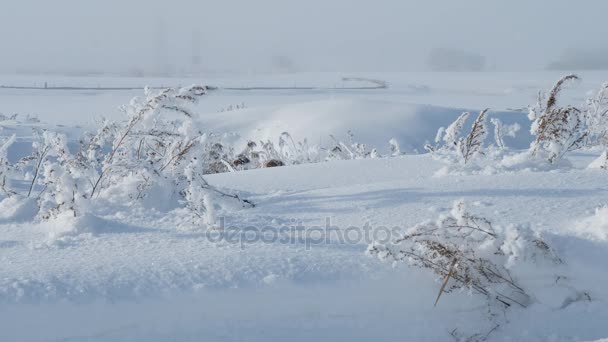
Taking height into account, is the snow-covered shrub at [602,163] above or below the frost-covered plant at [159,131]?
below

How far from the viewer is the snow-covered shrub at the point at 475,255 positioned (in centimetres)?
219

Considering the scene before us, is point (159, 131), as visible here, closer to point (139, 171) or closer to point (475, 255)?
point (139, 171)

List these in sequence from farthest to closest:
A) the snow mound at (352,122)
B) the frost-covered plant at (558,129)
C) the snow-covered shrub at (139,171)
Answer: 1. the snow mound at (352,122)
2. the frost-covered plant at (558,129)
3. the snow-covered shrub at (139,171)

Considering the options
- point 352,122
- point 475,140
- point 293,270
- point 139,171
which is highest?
point 352,122

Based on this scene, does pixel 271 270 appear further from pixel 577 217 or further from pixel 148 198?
pixel 577 217

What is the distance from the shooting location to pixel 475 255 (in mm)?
2254

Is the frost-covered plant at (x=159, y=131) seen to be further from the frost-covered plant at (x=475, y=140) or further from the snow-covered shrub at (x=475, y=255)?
the frost-covered plant at (x=475, y=140)

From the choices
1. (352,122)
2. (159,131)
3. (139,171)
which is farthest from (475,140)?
(352,122)

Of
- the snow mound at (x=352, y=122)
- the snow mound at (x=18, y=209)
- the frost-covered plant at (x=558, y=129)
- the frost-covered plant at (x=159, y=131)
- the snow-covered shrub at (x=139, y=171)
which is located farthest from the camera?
the snow mound at (x=352, y=122)

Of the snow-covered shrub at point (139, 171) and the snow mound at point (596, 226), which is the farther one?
the snow-covered shrub at point (139, 171)

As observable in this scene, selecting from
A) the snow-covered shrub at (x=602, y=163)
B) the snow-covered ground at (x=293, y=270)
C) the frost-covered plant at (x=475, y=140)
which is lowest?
the snow-covered ground at (x=293, y=270)

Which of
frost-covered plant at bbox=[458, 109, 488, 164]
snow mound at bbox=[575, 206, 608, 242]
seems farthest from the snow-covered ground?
frost-covered plant at bbox=[458, 109, 488, 164]

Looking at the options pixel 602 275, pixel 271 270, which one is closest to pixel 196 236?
pixel 271 270

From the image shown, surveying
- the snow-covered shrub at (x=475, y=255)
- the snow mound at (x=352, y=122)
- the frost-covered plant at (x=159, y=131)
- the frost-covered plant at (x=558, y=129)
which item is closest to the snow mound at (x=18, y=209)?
the frost-covered plant at (x=159, y=131)
